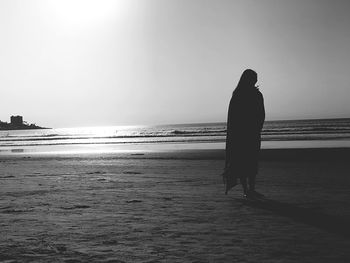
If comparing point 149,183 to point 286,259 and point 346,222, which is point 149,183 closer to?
point 346,222

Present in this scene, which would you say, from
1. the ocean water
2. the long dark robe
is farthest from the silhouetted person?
the ocean water

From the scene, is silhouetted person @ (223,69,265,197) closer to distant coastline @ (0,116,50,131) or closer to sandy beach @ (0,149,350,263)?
sandy beach @ (0,149,350,263)

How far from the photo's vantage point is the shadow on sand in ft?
15.4

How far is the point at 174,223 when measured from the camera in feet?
17.0

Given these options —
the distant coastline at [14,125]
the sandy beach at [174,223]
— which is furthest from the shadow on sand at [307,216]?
the distant coastline at [14,125]

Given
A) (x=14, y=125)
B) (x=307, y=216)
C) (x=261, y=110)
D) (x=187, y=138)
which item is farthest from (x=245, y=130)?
(x=14, y=125)

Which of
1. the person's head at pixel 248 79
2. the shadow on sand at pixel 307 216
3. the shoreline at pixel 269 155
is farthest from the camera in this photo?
the shoreline at pixel 269 155

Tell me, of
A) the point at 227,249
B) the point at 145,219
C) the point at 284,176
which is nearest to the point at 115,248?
the point at 227,249

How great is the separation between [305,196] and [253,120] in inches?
65.0

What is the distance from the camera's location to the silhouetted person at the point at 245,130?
7.53 meters

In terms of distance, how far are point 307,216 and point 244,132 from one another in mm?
2511

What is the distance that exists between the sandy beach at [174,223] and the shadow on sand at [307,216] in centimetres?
1

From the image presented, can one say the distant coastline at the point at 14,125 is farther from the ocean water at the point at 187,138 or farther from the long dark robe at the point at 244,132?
the long dark robe at the point at 244,132

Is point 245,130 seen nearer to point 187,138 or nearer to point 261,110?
point 261,110
